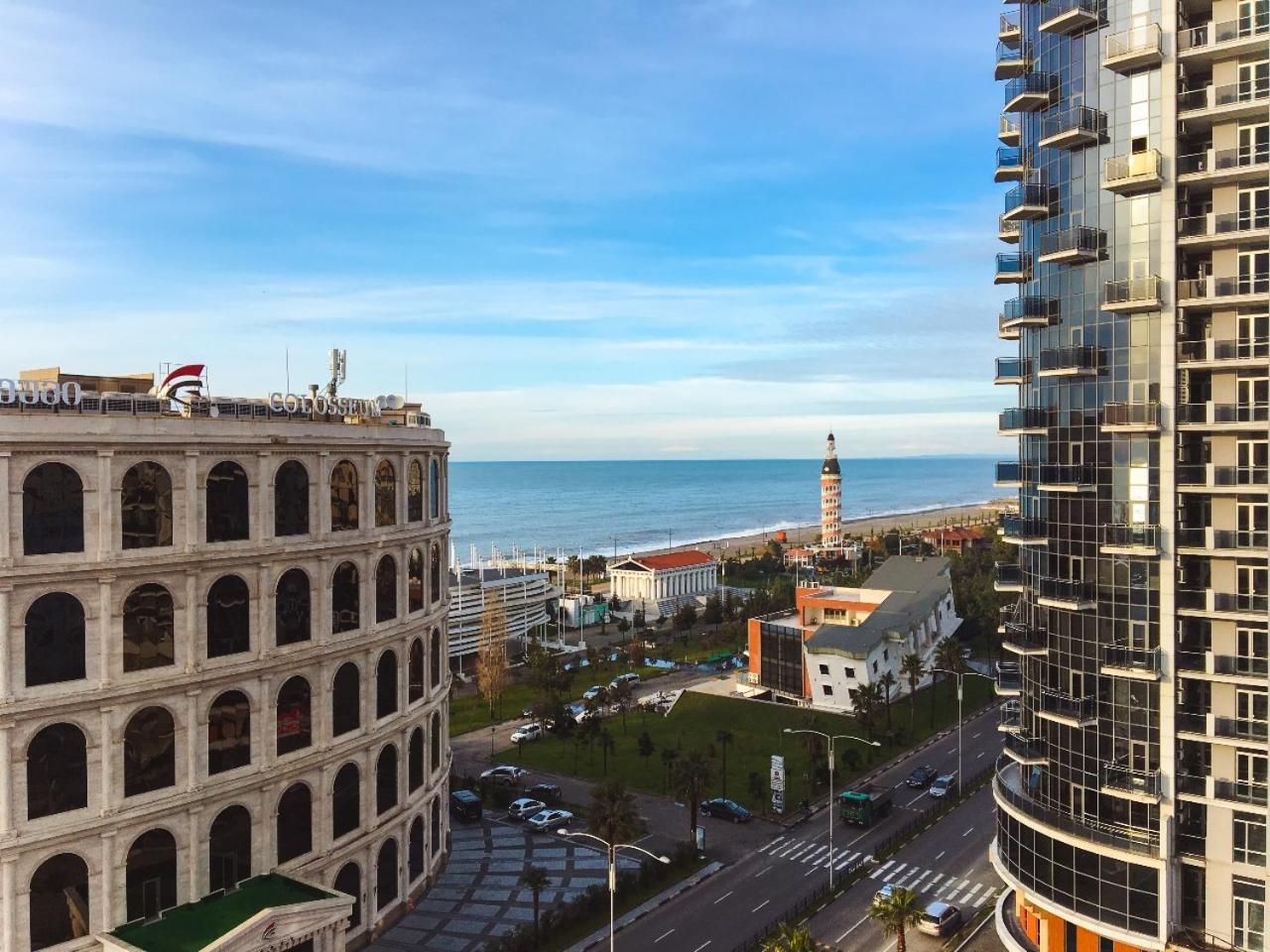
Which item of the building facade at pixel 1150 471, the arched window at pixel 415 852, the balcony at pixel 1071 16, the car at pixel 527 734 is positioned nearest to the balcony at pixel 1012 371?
the building facade at pixel 1150 471

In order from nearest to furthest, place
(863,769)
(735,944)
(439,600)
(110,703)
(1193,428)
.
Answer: (110,703)
(1193,428)
(735,944)
(439,600)
(863,769)

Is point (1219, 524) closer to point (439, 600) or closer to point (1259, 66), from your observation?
point (1259, 66)

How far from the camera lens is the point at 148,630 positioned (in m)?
42.1

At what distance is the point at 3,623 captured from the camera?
38094 mm

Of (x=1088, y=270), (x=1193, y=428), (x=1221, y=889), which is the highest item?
(x=1088, y=270)

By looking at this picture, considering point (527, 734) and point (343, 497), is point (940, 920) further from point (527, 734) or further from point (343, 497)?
point (527, 734)

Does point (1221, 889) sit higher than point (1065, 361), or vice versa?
point (1065, 361)

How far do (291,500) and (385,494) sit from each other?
282 inches

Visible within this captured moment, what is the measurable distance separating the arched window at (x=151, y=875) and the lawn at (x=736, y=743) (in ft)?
147

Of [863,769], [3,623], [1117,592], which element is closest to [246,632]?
[3,623]

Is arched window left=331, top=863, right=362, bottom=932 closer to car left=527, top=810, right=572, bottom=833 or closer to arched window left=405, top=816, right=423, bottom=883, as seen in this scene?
arched window left=405, top=816, right=423, bottom=883

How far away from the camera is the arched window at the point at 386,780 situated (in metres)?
53.9

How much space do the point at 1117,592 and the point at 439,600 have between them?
39827mm

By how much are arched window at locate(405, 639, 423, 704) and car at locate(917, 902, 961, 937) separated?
31.7 metres
